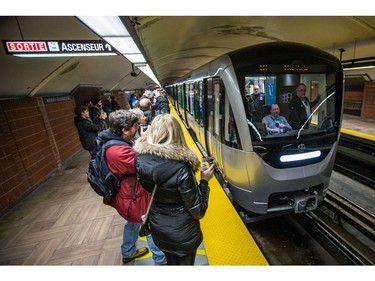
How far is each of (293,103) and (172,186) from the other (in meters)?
2.33

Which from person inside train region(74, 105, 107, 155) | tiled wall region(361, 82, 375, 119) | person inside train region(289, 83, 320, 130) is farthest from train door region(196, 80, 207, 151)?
tiled wall region(361, 82, 375, 119)

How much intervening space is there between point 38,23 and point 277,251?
15.7 ft

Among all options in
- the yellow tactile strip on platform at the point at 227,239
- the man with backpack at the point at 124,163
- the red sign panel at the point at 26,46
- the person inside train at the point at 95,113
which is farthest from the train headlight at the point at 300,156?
the person inside train at the point at 95,113

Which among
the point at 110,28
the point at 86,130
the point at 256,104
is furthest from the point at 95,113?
the point at 256,104

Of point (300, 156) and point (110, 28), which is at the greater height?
point (110, 28)

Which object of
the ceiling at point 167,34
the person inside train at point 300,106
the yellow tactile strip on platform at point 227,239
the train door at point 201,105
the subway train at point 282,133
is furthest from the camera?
the train door at point 201,105

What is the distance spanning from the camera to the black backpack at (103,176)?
1.99 metres

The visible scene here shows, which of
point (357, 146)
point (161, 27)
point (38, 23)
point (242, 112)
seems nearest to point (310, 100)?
point (242, 112)

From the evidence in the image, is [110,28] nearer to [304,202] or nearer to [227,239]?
[227,239]

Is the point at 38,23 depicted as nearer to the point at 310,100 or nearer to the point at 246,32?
the point at 310,100

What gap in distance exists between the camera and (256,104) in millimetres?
2822

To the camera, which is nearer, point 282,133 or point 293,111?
point 282,133

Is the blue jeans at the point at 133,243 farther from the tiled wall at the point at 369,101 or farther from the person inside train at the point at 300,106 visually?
the tiled wall at the point at 369,101

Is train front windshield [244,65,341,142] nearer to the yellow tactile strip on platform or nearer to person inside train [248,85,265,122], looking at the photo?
person inside train [248,85,265,122]
